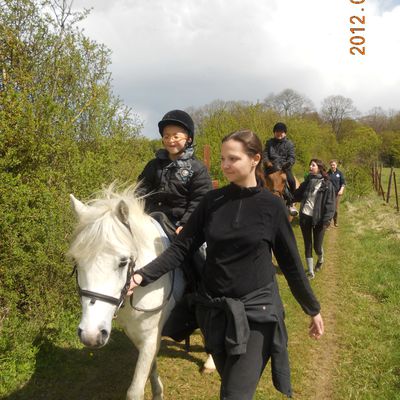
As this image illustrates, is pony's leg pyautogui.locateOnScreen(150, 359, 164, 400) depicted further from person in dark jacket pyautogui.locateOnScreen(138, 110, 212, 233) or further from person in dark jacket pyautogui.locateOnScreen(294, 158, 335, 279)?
person in dark jacket pyautogui.locateOnScreen(294, 158, 335, 279)

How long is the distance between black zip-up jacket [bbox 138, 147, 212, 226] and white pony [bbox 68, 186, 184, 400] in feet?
1.07


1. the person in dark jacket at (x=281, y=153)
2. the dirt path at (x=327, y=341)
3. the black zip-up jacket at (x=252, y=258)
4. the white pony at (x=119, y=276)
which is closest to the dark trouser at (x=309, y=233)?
the dirt path at (x=327, y=341)

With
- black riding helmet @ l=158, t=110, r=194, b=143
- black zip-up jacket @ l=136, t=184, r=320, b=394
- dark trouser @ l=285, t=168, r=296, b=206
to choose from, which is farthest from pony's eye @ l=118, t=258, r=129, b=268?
dark trouser @ l=285, t=168, r=296, b=206

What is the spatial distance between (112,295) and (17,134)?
120 inches

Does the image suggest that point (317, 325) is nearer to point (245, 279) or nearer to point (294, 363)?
point (245, 279)

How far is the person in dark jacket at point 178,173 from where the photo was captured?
3.15m

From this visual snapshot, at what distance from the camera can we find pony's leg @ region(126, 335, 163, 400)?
259 cm

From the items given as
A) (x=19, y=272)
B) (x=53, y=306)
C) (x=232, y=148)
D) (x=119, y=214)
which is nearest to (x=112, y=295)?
(x=119, y=214)

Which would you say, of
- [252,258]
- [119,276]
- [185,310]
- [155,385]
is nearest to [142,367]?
[185,310]

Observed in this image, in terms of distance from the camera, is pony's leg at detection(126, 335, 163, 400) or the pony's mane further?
pony's leg at detection(126, 335, 163, 400)

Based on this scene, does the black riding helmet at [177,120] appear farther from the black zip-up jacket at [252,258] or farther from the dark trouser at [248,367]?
the dark trouser at [248,367]

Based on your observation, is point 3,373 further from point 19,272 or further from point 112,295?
point 112,295

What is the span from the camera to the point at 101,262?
2.13 m

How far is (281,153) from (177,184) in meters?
6.12
